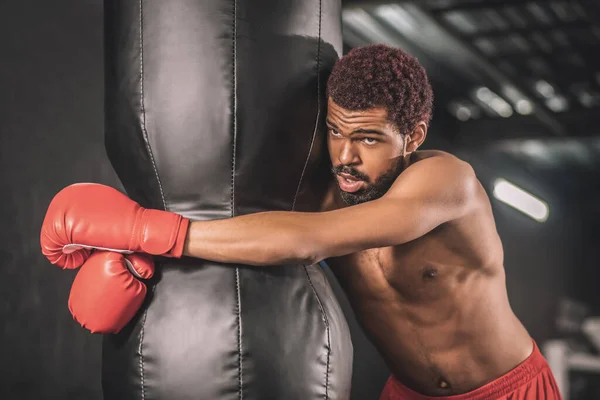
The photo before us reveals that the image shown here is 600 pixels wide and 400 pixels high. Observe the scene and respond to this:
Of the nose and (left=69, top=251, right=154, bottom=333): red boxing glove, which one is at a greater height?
the nose

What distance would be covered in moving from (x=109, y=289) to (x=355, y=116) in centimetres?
71

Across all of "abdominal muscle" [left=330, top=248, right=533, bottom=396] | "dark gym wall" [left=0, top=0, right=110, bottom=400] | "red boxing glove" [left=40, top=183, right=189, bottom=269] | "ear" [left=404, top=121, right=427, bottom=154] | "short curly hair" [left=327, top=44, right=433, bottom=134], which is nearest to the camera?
"red boxing glove" [left=40, top=183, right=189, bottom=269]

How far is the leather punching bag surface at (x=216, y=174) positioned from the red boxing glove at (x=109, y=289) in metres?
0.05

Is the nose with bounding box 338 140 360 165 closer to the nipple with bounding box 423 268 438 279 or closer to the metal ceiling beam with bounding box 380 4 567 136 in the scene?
the nipple with bounding box 423 268 438 279

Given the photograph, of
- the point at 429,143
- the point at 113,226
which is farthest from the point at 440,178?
the point at 429,143

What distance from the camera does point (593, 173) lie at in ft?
34.6

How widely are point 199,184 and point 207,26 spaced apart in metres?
0.36

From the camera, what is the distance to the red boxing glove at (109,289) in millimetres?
1470

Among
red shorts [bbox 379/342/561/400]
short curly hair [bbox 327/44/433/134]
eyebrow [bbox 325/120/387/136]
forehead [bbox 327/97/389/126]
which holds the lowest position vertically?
red shorts [bbox 379/342/561/400]

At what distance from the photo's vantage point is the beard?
5.75ft

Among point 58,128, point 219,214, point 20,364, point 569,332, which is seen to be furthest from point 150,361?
point 569,332

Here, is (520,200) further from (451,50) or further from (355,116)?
(355,116)

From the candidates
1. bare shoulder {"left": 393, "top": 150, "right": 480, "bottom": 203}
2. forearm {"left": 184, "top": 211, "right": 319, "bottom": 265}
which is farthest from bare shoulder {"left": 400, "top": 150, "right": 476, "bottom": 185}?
forearm {"left": 184, "top": 211, "right": 319, "bottom": 265}

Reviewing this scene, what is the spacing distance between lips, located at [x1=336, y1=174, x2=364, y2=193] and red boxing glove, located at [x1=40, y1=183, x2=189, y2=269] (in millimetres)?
461
